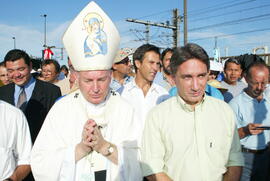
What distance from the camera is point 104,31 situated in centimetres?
256

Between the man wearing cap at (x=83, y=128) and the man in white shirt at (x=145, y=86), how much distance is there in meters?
1.12

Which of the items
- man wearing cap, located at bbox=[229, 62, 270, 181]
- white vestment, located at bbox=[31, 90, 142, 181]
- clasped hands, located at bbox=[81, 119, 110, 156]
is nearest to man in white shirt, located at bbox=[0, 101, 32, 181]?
white vestment, located at bbox=[31, 90, 142, 181]

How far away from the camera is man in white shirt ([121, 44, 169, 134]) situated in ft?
12.5

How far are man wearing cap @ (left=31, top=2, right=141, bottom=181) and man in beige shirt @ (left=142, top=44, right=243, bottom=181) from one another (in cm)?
24

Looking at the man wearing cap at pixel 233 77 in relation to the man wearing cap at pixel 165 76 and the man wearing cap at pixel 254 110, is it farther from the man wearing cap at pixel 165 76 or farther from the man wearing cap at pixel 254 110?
the man wearing cap at pixel 254 110

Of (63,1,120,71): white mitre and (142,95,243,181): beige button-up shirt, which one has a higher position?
(63,1,120,71): white mitre

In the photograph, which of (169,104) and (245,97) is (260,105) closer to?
(245,97)

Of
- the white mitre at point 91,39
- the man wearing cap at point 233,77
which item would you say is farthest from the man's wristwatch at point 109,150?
the man wearing cap at point 233,77

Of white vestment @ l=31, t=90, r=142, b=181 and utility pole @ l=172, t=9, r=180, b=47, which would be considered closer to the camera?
white vestment @ l=31, t=90, r=142, b=181

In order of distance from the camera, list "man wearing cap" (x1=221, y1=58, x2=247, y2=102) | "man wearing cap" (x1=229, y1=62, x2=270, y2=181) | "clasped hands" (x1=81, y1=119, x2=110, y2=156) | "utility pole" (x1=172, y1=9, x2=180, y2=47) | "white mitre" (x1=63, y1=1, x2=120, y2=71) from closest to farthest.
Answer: "clasped hands" (x1=81, y1=119, x2=110, y2=156)
"white mitre" (x1=63, y1=1, x2=120, y2=71)
"man wearing cap" (x1=229, y1=62, x2=270, y2=181)
"man wearing cap" (x1=221, y1=58, x2=247, y2=102)
"utility pole" (x1=172, y1=9, x2=180, y2=47)

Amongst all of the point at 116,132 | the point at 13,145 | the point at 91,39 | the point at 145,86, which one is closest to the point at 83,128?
the point at 116,132

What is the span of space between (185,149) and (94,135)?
77cm

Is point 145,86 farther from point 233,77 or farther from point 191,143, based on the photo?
point 233,77

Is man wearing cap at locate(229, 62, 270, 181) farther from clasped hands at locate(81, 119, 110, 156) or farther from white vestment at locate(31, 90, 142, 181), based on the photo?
clasped hands at locate(81, 119, 110, 156)
